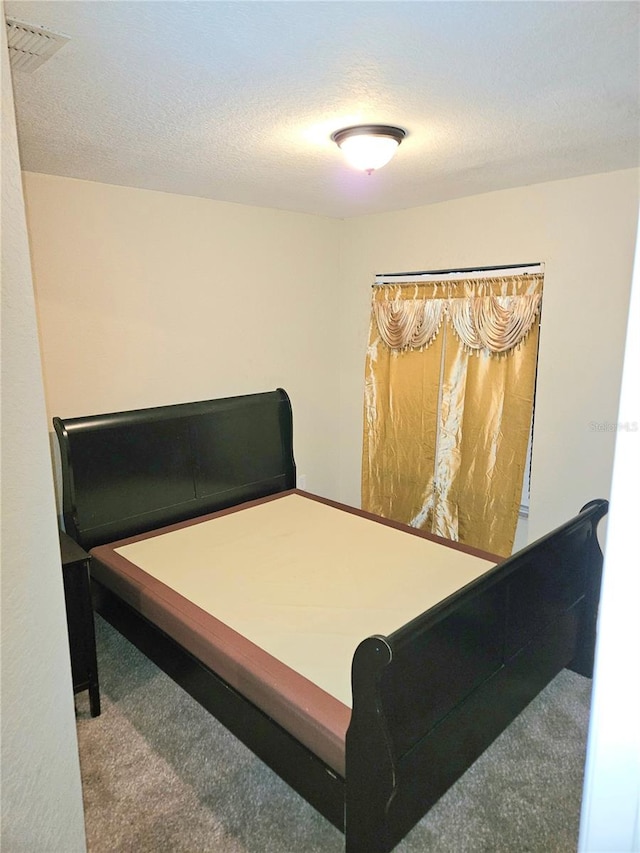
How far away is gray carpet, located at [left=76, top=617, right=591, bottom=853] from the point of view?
71.6 inches

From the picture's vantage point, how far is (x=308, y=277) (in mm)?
4145

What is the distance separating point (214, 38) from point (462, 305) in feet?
8.11

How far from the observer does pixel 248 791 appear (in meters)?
2.02

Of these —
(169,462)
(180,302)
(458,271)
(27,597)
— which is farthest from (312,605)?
(458,271)

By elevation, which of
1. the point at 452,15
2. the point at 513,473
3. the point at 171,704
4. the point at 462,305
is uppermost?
the point at 452,15

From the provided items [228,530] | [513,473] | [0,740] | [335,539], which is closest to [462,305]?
[513,473]

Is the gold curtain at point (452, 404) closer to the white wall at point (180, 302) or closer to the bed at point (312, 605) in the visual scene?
the white wall at point (180, 302)

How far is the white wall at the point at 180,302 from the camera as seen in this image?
2.97m

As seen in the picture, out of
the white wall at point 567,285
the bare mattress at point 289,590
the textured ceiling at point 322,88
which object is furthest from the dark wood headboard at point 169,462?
the white wall at point 567,285

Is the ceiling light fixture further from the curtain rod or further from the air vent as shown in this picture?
the curtain rod

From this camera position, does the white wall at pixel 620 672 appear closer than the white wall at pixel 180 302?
Yes

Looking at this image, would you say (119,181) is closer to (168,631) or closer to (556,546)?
(168,631)

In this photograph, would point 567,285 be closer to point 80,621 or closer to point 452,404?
point 452,404

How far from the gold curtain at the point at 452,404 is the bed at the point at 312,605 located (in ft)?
2.39
